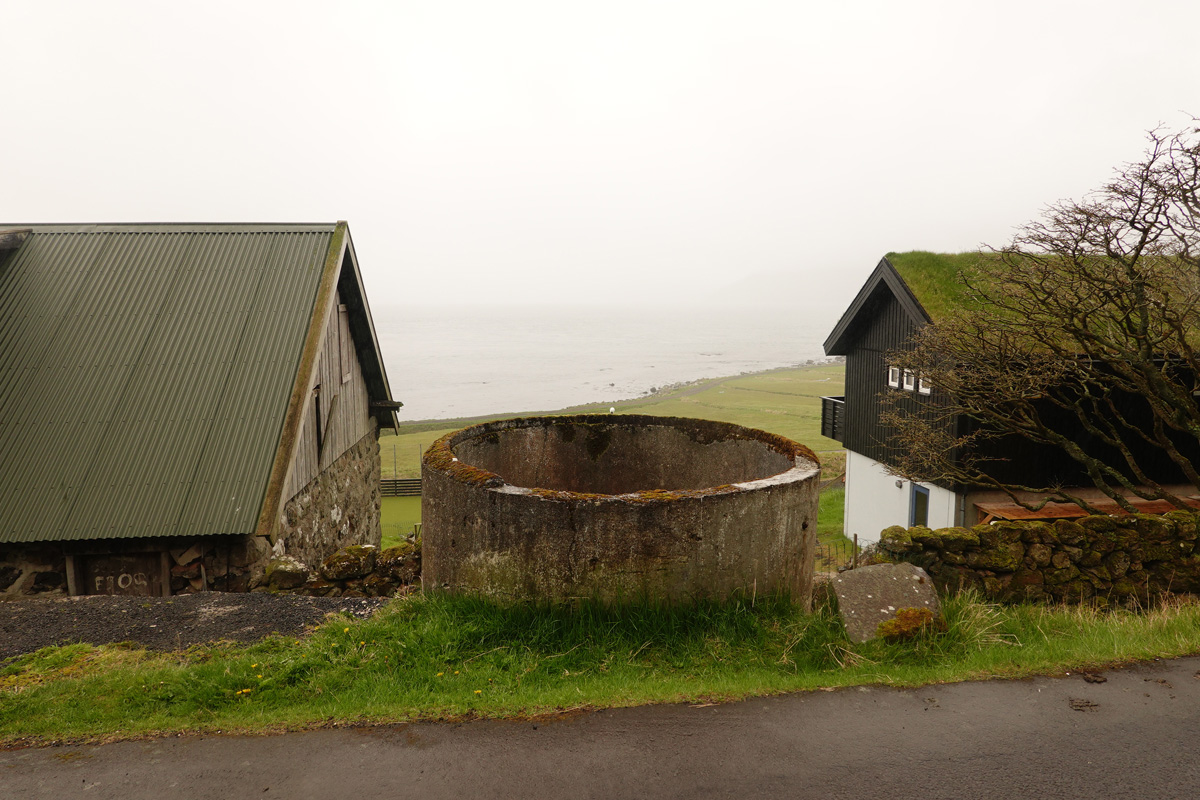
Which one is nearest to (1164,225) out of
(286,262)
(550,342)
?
(286,262)

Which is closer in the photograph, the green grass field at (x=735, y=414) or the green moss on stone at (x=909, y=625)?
the green moss on stone at (x=909, y=625)

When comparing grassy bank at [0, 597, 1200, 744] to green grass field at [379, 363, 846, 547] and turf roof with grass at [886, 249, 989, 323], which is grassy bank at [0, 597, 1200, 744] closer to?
Answer: turf roof with grass at [886, 249, 989, 323]

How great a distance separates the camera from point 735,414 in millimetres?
47844

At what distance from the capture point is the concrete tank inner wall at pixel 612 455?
30.4 feet

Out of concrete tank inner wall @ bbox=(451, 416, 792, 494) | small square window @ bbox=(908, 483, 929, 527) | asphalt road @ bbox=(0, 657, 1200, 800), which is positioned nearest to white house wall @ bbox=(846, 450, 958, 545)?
small square window @ bbox=(908, 483, 929, 527)

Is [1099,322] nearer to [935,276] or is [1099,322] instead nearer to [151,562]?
[935,276]

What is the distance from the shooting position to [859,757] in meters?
4.30

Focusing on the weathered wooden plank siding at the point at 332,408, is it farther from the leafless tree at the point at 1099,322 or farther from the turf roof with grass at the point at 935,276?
the turf roof with grass at the point at 935,276

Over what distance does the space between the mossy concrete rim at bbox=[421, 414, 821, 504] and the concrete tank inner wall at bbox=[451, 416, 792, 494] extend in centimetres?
2

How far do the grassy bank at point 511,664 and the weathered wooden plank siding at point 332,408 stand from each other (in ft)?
13.6

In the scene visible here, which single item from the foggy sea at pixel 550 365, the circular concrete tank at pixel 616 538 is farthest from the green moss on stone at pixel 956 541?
the foggy sea at pixel 550 365

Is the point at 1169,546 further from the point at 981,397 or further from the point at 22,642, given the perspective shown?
the point at 22,642

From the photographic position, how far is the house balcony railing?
852 inches

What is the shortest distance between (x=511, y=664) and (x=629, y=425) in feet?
15.7
